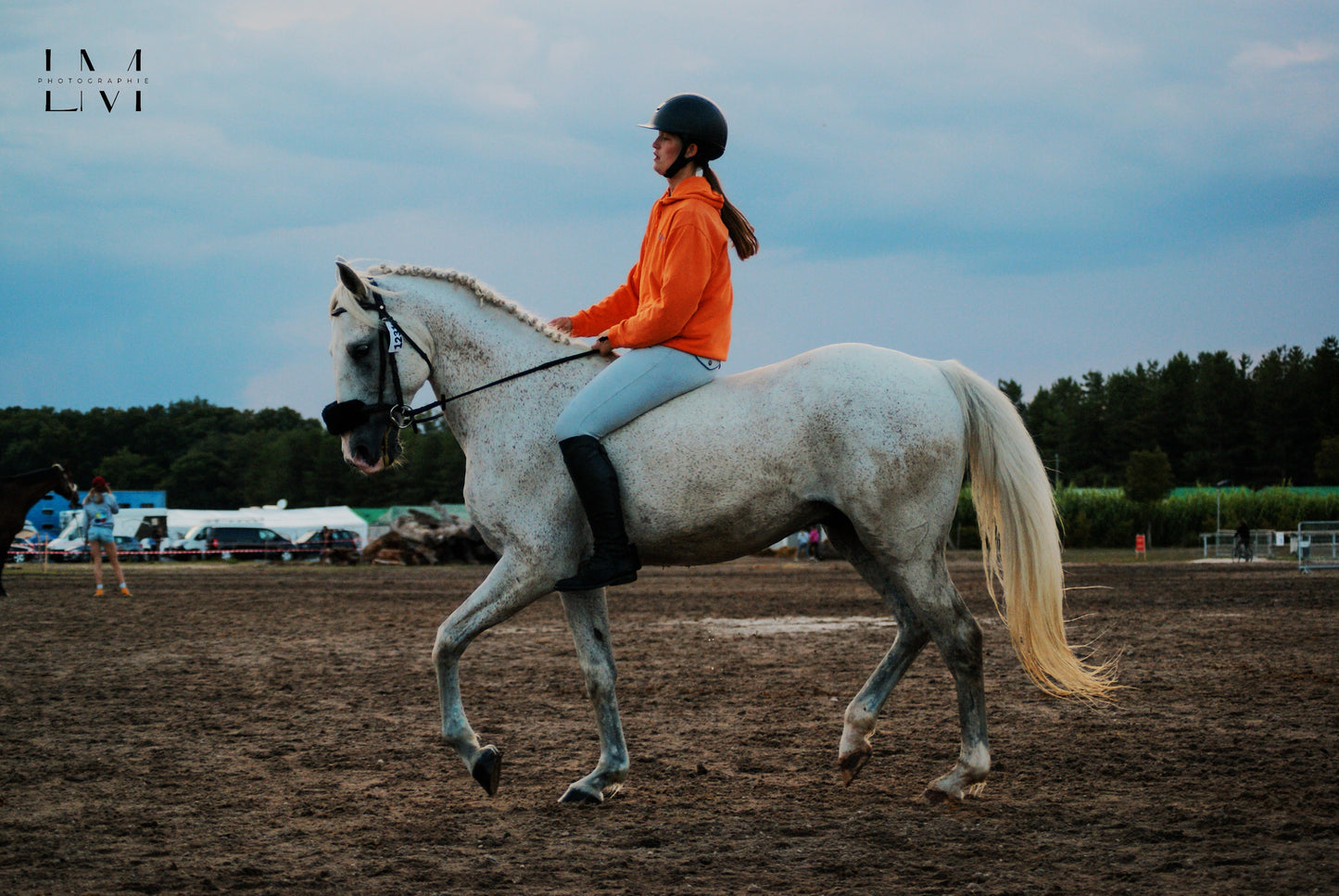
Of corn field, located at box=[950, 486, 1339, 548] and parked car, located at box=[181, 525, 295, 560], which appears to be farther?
corn field, located at box=[950, 486, 1339, 548]

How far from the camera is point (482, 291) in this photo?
5.30m

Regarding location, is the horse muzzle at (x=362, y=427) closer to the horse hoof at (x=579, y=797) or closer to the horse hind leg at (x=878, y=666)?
the horse hoof at (x=579, y=797)

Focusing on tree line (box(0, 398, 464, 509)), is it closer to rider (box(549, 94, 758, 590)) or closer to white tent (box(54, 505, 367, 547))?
white tent (box(54, 505, 367, 547))

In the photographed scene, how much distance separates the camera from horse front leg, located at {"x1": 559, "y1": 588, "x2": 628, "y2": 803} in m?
5.11

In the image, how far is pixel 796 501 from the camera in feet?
16.0

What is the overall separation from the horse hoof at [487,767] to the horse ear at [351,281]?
213 centimetres

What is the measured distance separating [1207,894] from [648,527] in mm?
2510

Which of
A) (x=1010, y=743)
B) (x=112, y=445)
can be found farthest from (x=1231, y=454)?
(x=112, y=445)

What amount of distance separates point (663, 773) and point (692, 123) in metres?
3.25

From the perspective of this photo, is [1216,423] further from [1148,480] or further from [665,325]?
[665,325]

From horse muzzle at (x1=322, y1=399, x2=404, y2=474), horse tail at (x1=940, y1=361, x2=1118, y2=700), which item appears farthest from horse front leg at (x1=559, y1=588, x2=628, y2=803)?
horse tail at (x1=940, y1=361, x2=1118, y2=700)

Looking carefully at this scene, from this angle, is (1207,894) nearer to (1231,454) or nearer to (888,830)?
(888,830)

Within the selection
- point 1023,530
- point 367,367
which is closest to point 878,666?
point 1023,530

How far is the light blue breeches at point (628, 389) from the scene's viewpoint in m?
4.79
